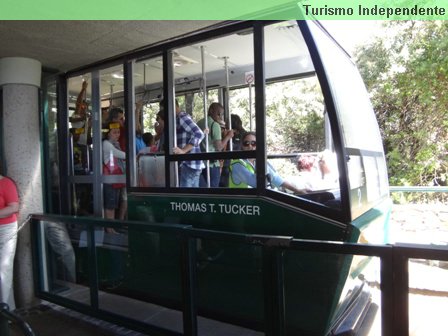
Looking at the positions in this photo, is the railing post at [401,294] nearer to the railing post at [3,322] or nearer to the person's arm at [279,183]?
the person's arm at [279,183]

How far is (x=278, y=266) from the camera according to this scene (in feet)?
6.81

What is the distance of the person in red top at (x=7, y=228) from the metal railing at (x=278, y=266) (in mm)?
729

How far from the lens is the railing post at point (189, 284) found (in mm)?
2504

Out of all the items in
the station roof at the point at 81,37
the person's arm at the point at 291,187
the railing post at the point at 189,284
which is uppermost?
the station roof at the point at 81,37

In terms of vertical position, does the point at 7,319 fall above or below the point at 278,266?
below

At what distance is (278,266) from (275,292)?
14 centimetres

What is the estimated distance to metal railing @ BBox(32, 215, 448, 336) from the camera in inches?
65.1

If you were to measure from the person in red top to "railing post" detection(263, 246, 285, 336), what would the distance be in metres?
2.52

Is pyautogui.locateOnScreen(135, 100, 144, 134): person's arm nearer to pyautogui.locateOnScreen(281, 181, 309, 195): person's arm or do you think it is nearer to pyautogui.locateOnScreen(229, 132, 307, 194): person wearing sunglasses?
pyautogui.locateOnScreen(229, 132, 307, 194): person wearing sunglasses

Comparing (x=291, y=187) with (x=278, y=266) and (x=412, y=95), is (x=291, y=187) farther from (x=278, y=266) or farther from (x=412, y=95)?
(x=412, y=95)

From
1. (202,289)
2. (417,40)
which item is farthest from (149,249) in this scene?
(417,40)

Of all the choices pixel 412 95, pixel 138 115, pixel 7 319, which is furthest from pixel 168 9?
pixel 412 95

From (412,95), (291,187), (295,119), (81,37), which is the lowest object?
(291,187)

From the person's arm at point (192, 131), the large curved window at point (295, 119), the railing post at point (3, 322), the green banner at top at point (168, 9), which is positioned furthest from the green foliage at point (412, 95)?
the railing post at point (3, 322)
